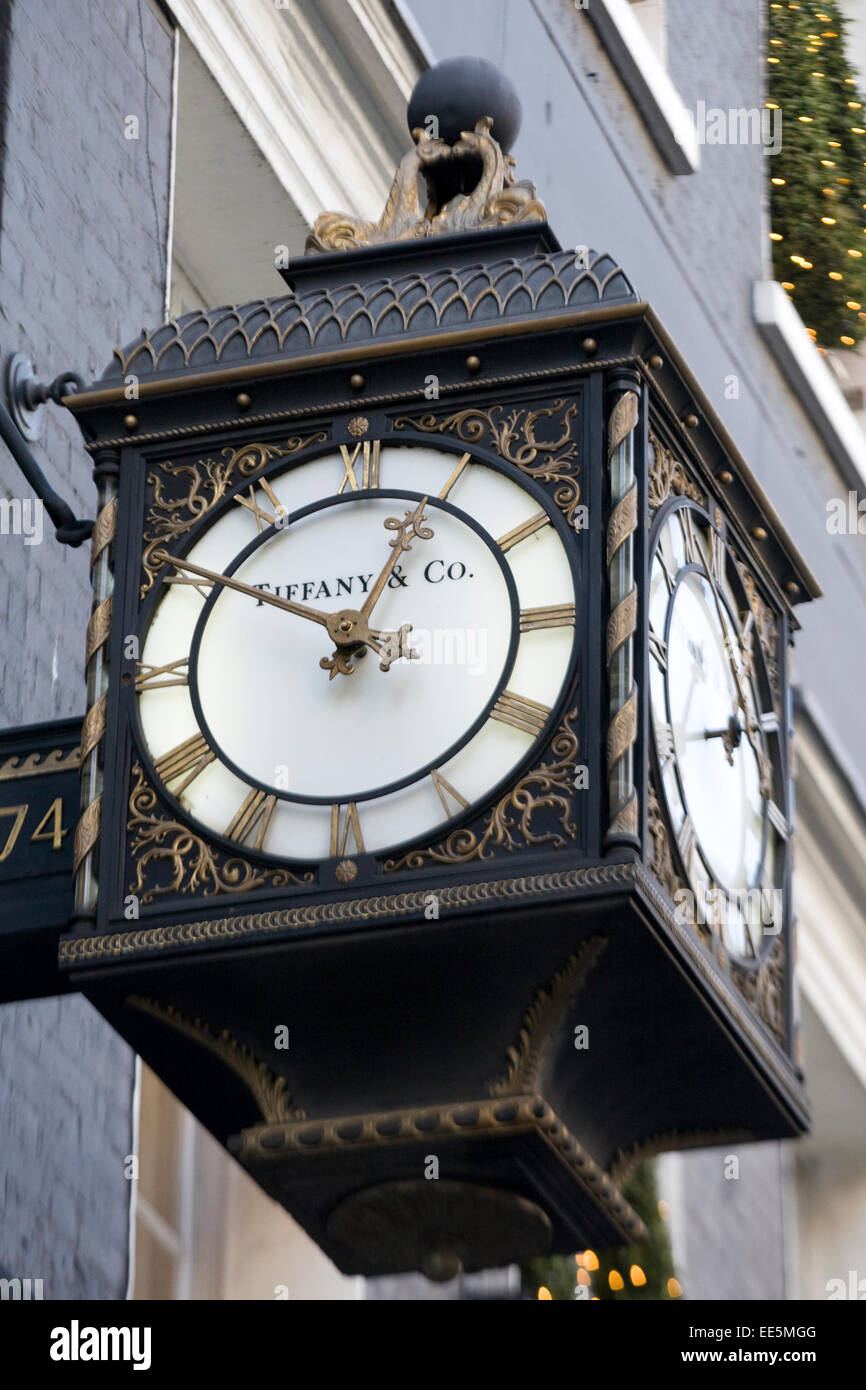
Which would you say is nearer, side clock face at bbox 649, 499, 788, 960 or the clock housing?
the clock housing

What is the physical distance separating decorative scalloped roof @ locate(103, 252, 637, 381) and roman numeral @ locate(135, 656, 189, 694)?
389 mm

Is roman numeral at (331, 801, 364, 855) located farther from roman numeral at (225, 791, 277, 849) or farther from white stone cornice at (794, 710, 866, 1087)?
white stone cornice at (794, 710, 866, 1087)

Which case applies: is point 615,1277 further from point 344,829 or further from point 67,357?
point 344,829

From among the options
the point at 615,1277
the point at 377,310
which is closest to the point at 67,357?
the point at 377,310

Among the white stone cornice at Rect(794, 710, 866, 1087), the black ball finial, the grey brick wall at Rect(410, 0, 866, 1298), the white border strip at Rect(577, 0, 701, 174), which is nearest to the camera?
the black ball finial

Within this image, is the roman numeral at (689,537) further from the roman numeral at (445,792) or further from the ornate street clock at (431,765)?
the roman numeral at (445,792)

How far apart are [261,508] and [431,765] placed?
42 centimetres

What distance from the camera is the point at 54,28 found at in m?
6.23

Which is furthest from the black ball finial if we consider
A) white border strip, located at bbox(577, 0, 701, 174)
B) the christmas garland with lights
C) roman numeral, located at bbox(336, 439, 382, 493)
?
white border strip, located at bbox(577, 0, 701, 174)

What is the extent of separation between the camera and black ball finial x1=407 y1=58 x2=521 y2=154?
4.14m

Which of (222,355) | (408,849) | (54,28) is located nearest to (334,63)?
(54,28)

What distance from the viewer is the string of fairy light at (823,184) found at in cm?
1505
